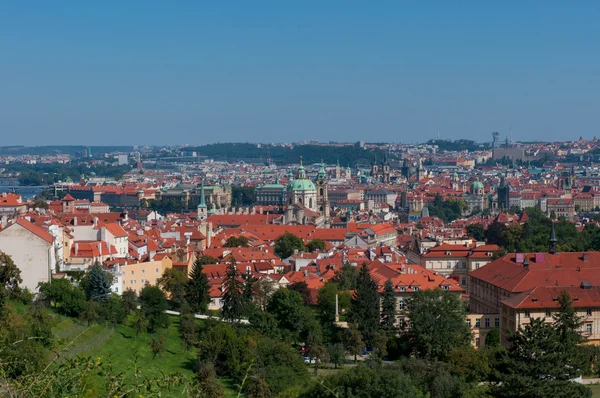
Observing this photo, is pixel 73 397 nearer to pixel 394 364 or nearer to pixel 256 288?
pixel 394 364

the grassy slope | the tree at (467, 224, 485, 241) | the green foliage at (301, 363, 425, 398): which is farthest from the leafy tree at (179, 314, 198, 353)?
the tree at (467, 224, 485, 241)

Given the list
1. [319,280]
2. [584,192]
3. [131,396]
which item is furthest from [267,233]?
[584,192]

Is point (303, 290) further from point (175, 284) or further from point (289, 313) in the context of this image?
point (289, 313)

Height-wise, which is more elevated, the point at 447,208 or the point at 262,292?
the point at 262,292

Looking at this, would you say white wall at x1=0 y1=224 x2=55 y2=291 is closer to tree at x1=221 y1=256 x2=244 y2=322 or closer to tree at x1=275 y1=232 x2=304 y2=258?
tree at x1=221 y1=256 x2=244 y2=322

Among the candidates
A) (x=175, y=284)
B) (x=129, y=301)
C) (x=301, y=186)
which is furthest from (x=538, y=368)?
(x=301, y=186)
